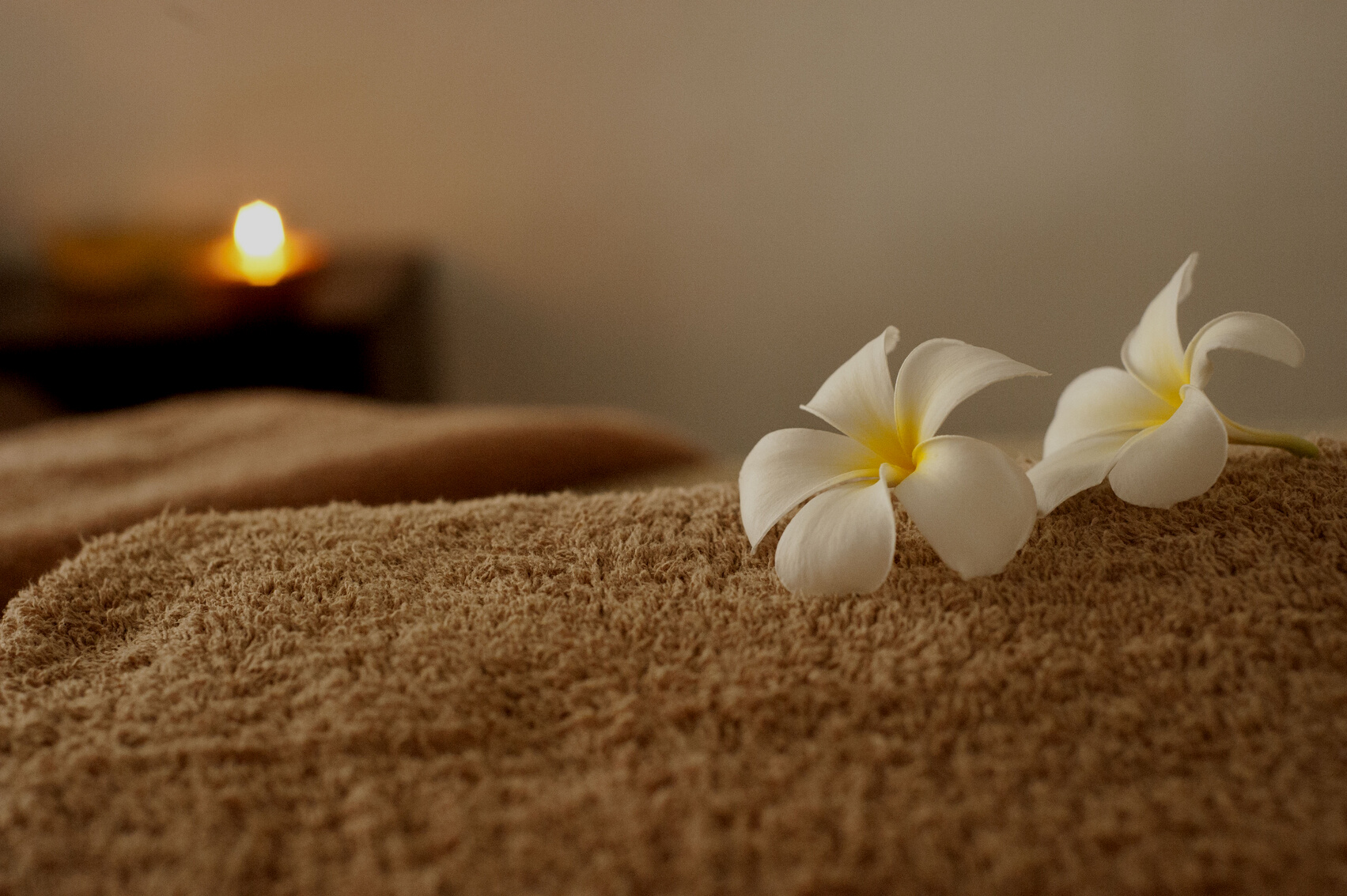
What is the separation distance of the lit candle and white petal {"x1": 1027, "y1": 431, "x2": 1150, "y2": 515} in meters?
1.36

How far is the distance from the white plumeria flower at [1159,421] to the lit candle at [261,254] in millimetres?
1352

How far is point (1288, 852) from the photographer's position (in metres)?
0.22

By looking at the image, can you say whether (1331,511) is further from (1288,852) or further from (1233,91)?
(1233,91)

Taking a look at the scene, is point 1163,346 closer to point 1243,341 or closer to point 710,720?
point 1243,341

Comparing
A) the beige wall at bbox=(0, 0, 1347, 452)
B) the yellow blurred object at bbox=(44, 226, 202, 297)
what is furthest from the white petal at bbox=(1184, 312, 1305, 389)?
the yellow blurred object at bbox=(44, 226, 202, 297)

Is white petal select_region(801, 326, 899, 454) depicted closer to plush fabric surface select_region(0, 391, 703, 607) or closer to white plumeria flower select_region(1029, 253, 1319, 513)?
white plumeria flower select_region(1029, 253, 1319, 513)

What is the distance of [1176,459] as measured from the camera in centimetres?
32

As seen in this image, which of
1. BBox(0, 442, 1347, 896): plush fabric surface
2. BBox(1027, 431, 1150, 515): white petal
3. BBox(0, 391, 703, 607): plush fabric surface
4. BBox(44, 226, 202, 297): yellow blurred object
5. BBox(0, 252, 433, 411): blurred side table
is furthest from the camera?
BBox(44, 226, 202, 297): yellow blurred object

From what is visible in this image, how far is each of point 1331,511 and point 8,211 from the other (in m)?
2.21

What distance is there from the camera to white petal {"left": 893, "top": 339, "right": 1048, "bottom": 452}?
32 cm

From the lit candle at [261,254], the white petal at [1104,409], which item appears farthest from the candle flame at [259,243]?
the white petal at [1104,409]

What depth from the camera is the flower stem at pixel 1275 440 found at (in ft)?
1.16

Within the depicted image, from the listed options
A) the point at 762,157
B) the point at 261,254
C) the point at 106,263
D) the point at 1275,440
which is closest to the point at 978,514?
the point at 1275,440

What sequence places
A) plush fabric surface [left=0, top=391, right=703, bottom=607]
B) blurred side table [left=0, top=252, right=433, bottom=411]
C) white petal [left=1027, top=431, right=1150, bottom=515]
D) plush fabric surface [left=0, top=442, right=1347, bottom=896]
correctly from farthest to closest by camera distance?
blurred side table [left=0, top=252, right=433, bottom=411] → plush fabric surface [left=0, top=391, right=703, bottom=607] → white petal [left=1027, top=431, right=1150, bottom=515] → plush fabric surface [left=0, top=442, right=1347, bottom=896]
